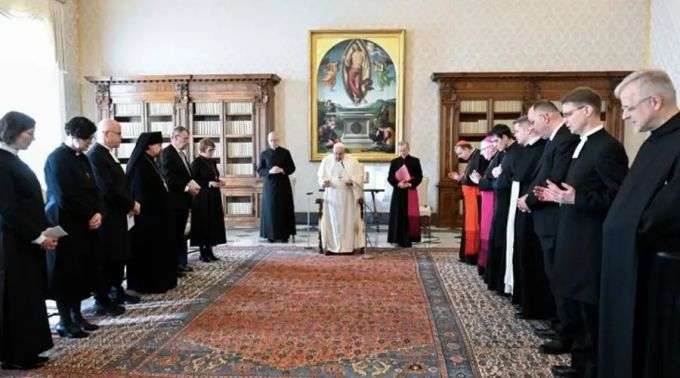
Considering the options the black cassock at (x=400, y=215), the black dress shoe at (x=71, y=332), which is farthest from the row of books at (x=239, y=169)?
the black dress shoe at (x=71, y=332)

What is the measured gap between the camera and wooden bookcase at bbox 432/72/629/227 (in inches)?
393

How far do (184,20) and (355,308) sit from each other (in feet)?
26.4

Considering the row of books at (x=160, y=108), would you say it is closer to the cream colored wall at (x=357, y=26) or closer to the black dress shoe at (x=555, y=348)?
the cream colored wall at (x=357, y=26)

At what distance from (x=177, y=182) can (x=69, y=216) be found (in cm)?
214

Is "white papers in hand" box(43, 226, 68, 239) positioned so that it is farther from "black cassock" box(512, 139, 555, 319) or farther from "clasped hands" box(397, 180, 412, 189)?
"clasped hands" box(397, 180, 412, 189)

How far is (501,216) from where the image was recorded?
5.01m

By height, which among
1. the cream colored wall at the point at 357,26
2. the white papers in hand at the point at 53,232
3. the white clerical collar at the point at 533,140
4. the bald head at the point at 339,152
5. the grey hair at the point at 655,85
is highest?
the cream colored wall at the point at 357,26

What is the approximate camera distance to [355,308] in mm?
4855

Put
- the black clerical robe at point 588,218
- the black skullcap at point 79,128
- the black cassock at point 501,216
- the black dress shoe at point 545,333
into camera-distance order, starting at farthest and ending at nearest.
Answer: the black cassock at point 501,216 → the black skullcap at point 79,128 → the black dress shoe at point 545,333 → the black clerical robe at point 588,218

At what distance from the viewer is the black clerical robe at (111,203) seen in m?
4.59

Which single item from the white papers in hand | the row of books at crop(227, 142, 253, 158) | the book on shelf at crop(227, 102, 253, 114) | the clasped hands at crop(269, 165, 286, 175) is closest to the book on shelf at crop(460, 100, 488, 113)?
the clasped hands at crop(269, 165, 286, 175)

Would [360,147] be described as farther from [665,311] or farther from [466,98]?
[665,311]

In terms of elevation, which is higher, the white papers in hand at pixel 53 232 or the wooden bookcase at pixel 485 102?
the wooden bookcase at pixel 485 102

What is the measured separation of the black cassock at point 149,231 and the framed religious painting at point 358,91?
Answer: 17.8 ft
